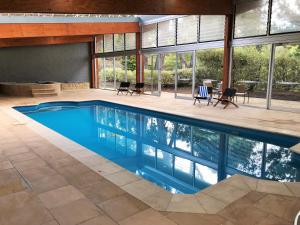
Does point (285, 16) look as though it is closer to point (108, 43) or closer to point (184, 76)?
point (184, 76)

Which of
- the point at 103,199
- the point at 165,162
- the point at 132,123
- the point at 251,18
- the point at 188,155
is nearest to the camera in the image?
the point at 103,199

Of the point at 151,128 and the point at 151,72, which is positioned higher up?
the point at 151,72

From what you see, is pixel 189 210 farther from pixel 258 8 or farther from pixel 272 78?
pixel 258 8

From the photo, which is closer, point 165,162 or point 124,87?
point 165,162

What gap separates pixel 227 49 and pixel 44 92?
28.1 feet

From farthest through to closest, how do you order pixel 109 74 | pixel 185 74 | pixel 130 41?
pixel 109 74 < pixel 130 41 < pixel 185 74

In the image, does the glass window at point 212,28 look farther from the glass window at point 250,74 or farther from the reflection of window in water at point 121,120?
the reflection of window in water at point 121,120

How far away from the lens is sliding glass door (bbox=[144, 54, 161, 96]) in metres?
12.8

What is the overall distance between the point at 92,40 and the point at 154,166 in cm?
1324

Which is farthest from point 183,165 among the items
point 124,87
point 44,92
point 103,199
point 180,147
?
point 44,92

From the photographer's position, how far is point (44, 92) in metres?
13.0

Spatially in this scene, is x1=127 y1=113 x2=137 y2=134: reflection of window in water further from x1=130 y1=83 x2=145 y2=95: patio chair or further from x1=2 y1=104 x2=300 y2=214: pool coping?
x1=130 y1=83 x2=145 y2=95: patio chair

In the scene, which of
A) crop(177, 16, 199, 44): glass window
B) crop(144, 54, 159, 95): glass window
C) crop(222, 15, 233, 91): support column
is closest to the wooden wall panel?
crop(144, 54, 159, 95): glass window

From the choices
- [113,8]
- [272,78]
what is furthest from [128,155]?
[272,78]
